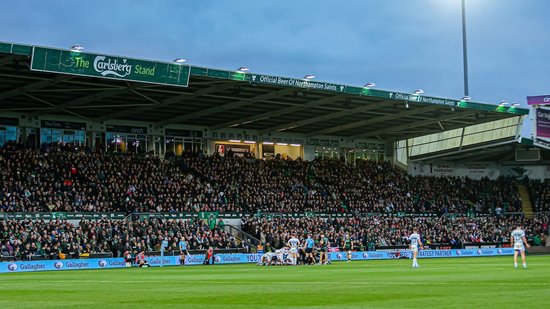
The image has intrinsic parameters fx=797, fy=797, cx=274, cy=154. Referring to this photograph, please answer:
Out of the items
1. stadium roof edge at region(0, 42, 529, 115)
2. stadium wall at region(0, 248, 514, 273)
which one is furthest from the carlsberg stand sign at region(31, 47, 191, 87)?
stadium wall at region(0, 248, 514, 273)

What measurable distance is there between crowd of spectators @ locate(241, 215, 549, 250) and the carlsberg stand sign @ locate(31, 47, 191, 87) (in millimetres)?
13205

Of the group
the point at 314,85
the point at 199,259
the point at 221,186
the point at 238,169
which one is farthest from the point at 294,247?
the point at 238,169

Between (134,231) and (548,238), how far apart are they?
131 ft

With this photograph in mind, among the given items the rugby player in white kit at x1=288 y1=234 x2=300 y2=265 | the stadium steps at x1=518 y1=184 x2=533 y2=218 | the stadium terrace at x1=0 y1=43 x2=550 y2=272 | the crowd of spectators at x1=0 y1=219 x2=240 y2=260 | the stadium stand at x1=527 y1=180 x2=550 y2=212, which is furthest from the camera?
the stadium steps at x1=518 y1=184 x2=533 y2=218

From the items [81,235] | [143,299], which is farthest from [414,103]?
[143,299]

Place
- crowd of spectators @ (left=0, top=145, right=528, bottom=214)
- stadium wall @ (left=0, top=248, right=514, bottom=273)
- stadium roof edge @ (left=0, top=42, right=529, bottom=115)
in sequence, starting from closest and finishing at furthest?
stadium wall @ (left=0, top=248, right=514, bottom=273), stadium roof edge @ (left=0, top=42, right=529, bottom=115), crowd of spectators @ (left=0, top=145, right=528, bottom=214)

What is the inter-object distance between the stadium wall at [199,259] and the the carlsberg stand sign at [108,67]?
9797 mm

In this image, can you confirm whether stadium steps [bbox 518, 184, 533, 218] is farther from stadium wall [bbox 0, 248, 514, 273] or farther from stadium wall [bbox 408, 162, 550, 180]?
stadium wall [bbox 0, 248, 514, 273]

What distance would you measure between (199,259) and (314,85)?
14.0 meters

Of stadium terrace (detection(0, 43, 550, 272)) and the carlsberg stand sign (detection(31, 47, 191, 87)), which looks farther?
stadium terrace (detection(0, 43, 550, 272))

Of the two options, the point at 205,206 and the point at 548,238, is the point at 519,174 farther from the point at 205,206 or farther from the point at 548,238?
the point at 205,206

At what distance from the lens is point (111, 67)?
43344 millimetres

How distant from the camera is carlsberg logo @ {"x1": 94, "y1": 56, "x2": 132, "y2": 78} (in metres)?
42.6

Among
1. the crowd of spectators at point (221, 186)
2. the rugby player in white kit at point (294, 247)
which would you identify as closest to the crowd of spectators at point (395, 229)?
the crowd of spectators at point (221, 186)
